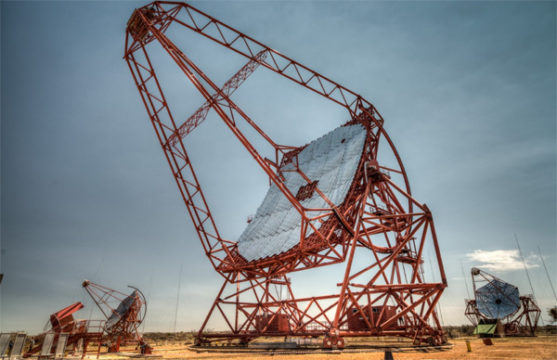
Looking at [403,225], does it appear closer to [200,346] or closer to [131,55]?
[200,346]

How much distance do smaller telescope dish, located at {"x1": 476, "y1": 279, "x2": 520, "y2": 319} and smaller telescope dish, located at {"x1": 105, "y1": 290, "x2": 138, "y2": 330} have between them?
40.9 m

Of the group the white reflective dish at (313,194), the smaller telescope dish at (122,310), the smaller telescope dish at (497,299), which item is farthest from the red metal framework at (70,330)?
the smaller telescope dish at (497,299)

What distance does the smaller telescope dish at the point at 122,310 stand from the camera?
27.1 metres

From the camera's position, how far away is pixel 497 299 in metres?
42.5

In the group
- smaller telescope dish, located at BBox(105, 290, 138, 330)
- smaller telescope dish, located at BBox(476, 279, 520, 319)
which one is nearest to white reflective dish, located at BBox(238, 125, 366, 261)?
smaller telescope dish, located at BBox(105, 290, 138, 330)

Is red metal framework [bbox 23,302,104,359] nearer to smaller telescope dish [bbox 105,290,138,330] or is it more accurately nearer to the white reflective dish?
smaller telescope dish [bbox 105,290,138,330]

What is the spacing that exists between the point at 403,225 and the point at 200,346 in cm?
1931

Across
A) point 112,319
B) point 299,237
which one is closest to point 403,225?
point 299,237

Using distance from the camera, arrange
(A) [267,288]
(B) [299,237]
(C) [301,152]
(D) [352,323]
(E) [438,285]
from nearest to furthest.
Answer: (E) [438,285]
(B) [299,237]
(D) [352,323]
(A) [267,288]
(C) [301,152]

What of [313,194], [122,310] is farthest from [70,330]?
[313,194]

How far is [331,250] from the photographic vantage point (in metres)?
22.9

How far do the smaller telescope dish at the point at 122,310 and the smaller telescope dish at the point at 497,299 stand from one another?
4090 centimetres

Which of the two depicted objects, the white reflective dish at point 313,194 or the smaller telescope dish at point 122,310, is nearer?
the white reflective dish at point 313,194

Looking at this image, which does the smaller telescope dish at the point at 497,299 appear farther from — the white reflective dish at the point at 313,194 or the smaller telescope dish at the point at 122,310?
the smaller telescope dish at the point at 122,310
